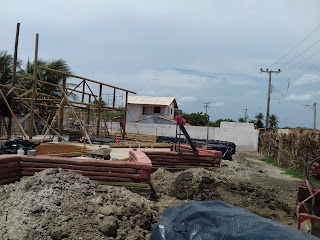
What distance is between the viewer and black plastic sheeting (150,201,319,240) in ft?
9.34

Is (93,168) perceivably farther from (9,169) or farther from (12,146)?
(12,146)

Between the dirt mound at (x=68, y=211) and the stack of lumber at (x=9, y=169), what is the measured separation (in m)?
0.39

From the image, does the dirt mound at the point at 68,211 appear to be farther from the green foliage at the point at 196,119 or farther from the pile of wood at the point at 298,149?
the green foliage at the point at 196,119

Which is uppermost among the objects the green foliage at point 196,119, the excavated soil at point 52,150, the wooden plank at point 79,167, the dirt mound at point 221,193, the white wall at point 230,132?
the green foliage at point 196,119

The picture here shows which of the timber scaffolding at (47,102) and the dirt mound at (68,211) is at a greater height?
the timber scaffolding at (47,102)

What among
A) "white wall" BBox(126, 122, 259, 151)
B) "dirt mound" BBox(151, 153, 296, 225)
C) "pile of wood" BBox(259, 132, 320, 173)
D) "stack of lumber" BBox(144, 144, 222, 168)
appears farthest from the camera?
"white wall" BBox(126, 122, 259, 151)

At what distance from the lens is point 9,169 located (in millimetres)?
6152

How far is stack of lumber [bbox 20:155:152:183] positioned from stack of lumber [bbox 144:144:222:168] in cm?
298

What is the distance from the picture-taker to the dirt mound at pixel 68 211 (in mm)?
4094

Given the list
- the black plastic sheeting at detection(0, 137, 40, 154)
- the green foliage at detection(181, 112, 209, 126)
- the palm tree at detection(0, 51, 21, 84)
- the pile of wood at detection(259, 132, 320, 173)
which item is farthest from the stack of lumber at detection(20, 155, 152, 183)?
the green foliage at detection(181, 112, 209, 126)

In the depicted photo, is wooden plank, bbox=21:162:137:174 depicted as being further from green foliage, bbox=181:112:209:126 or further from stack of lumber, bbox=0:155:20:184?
green foliage, bbox=181:112:209:126

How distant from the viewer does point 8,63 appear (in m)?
24.9

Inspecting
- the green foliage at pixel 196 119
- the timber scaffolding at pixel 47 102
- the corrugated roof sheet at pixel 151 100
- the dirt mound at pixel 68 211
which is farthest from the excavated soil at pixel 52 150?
the green foliage at pixel 196 119

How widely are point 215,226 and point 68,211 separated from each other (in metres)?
2.42
